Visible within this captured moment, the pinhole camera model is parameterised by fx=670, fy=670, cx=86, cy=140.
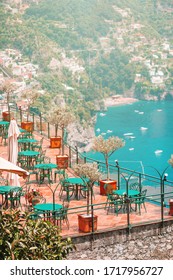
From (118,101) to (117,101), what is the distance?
0.57m

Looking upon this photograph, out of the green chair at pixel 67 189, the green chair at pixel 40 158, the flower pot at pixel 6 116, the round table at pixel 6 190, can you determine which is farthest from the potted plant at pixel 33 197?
the flower pot at pixel 6 116

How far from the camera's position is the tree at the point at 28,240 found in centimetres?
818

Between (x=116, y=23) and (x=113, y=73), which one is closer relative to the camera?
(x=113, y=73)

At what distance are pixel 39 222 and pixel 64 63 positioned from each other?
15572 cm

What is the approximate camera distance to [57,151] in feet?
56.4

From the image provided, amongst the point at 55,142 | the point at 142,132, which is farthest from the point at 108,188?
the point at 142,132

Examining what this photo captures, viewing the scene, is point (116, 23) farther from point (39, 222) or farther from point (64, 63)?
point (39, 222)

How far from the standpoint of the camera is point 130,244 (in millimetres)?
11031

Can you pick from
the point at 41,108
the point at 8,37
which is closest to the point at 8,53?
the point at 8,37

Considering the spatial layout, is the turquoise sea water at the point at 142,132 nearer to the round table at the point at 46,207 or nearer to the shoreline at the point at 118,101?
the shoreline at the point at 118,101

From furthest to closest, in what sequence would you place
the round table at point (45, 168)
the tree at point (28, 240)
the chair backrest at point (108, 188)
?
1. the round table at point (45, 168)
2. the chair backrest at point (108, 188)
3. the tree at point (28, 240)

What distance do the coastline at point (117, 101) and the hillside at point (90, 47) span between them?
2.21 meters

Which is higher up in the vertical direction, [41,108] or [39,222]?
[39,222]

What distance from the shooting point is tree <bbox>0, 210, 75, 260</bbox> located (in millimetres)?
8180
